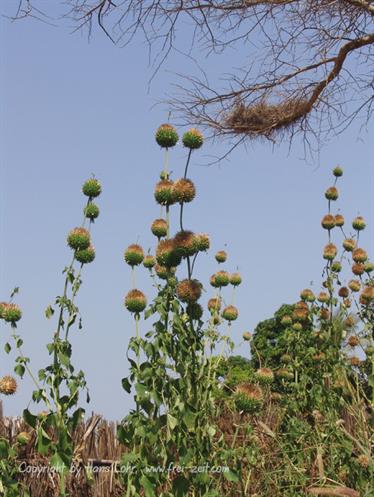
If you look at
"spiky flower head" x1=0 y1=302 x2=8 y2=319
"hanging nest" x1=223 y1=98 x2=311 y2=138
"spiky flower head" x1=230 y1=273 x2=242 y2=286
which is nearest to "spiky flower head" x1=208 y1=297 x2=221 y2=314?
"spiky flower head" x1=230 y1=273 x2=242 y2=286

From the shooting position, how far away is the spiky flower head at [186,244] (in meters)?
3.43

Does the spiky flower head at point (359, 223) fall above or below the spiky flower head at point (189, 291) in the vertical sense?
above

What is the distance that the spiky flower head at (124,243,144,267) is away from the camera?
12.4 ft

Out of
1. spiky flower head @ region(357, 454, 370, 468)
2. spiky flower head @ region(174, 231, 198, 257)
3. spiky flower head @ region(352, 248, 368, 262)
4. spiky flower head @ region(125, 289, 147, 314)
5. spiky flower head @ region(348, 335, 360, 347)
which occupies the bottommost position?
spiky flower head @ region(357, 454, 370, 468)

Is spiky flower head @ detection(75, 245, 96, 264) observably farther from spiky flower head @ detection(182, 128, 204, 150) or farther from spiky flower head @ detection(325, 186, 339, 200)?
spiky flower head @ detection(325, 186, 339, 200)

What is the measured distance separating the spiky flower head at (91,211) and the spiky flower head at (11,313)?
1.79ft

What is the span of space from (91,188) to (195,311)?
2.74 feet

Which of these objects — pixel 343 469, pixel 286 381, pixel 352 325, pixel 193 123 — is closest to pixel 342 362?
pixel 352 325

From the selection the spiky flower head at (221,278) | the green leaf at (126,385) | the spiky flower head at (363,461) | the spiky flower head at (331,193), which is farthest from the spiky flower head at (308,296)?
the green leaf at (126,385)

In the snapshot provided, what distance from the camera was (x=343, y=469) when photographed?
4465 mm

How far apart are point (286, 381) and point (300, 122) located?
3300mm

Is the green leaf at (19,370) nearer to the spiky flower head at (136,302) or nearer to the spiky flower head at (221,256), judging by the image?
the spiky flower head at (136,302)

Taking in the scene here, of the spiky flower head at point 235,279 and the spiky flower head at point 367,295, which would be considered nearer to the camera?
the spiky flower head at point 235,279

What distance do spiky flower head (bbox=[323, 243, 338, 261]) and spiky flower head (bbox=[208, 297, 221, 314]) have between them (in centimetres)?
136
